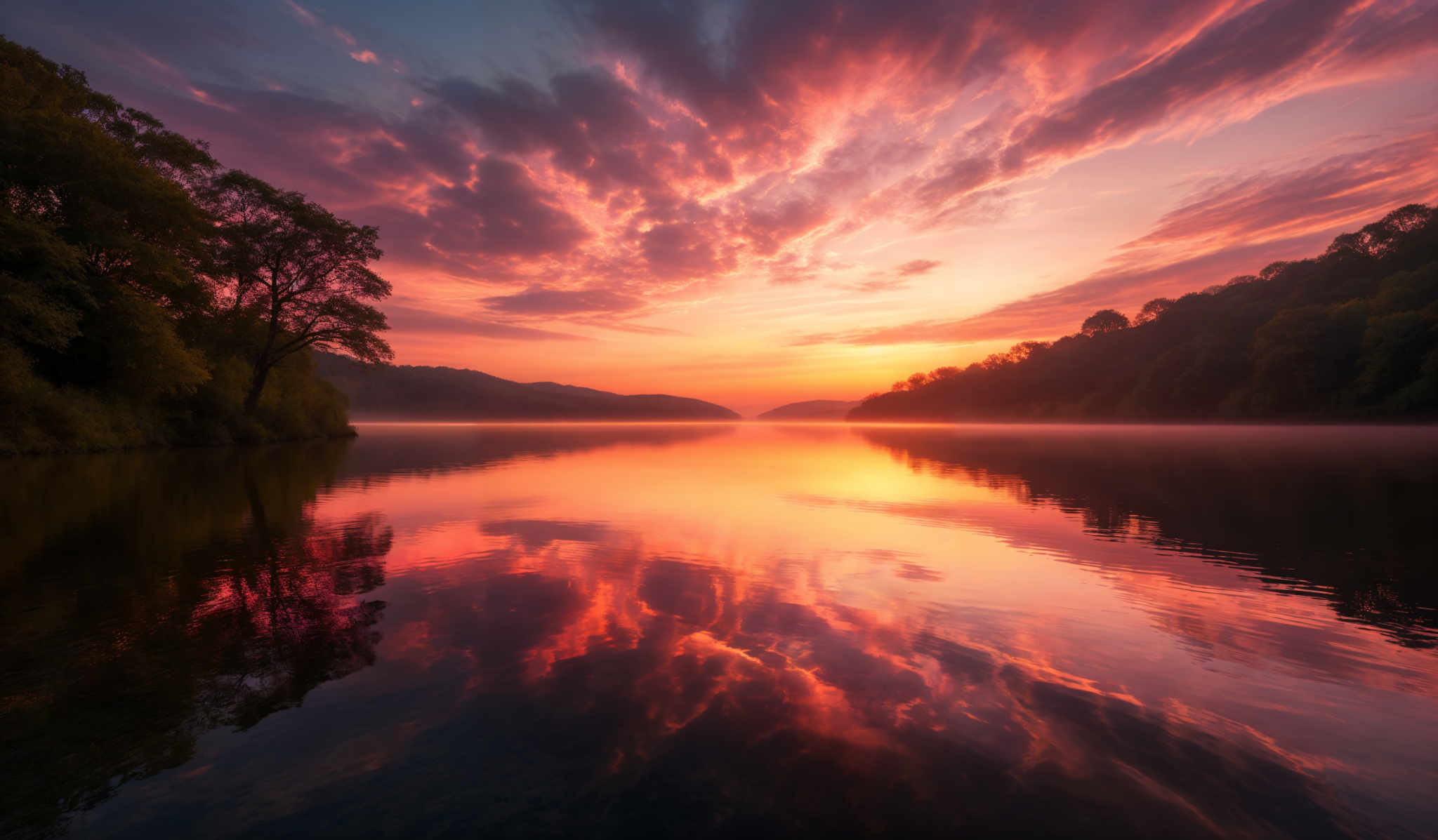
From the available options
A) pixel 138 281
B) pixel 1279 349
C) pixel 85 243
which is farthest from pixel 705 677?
pixel 1279 349

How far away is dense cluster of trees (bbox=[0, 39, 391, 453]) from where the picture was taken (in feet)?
77.3

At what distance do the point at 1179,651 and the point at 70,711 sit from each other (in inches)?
408

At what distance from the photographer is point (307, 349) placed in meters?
48.4

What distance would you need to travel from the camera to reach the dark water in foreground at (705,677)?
3.55 meters

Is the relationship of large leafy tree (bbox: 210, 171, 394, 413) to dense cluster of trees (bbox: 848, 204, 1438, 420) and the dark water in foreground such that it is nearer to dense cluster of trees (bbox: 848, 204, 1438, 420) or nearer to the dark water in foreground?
the dark water in foreground

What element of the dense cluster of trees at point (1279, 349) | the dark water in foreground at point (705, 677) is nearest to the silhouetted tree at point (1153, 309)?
the dense cluster of trees at point (1279, 349)

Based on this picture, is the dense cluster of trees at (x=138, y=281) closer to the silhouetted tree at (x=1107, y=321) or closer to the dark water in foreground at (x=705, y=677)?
the dark water in foreground at (x=705, y=677)

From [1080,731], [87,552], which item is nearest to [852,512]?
[1080,731]

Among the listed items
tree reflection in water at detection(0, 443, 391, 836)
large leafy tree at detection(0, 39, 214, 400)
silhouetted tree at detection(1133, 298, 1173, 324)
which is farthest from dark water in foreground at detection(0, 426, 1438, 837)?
silhouetted tree at detection(1133, 298, 1173, 324)

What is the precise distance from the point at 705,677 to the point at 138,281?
39820 mm

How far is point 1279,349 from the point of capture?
87.2m

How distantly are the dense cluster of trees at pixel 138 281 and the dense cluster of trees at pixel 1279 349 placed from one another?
117m

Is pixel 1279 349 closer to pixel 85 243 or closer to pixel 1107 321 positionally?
pixel 1107 321

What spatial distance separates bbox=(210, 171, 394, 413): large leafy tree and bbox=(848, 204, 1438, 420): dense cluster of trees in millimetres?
113146
